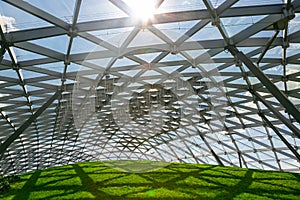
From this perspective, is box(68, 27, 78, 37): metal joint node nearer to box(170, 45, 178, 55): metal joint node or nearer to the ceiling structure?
the ceiling structure

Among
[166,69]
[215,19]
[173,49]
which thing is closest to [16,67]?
[173,49]

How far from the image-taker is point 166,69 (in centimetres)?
2030

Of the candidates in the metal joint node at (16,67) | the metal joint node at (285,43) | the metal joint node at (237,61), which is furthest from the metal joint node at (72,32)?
the metal joint node at (285,43)

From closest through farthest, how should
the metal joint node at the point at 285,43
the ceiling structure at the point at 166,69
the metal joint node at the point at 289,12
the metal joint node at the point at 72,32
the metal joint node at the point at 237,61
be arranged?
1. the metal joint node at the point at 289,12
2. the ceiling structure at the point at 166,69
3. the metal joint node at the point at 72,32
4. the metal joint node at the point at 285,43
5. the metal joint node at the point at 237,61

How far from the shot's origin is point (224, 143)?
37531 mm

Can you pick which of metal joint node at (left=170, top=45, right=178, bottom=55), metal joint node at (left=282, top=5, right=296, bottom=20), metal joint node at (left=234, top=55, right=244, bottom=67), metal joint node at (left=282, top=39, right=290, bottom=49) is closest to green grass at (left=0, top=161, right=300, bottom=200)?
metal joint node at (left=170, top=45, right=178, bottom=55)

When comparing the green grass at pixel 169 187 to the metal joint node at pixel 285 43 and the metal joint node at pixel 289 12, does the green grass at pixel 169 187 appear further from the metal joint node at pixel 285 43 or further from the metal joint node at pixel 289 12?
the metal joint node at pixel 289 12

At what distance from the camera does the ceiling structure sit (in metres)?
12.6

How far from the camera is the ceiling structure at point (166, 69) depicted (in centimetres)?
1259

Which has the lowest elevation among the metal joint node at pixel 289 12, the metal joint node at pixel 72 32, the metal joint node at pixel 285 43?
the metal joint node at pixel 289 12

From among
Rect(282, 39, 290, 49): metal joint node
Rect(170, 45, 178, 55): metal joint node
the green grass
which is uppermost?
Rect(170, 45, 178, 55): metal joint node

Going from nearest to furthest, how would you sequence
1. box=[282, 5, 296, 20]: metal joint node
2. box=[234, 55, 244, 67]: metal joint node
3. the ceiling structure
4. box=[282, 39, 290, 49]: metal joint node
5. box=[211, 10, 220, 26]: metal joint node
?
box=[282, 5, 296, 20]: metal joint node → box=[211, 10, 220, 26]: metal joint node → the ceiling structure → box=[282, 39, 290, 49]: metal joint node → box=[234, 55, 244, 67]: metal joint node

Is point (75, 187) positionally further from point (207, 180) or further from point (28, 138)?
point (28, 138)

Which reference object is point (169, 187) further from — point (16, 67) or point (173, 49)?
point (16, 67)
